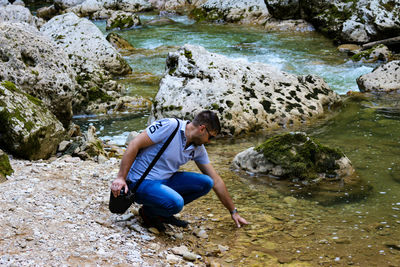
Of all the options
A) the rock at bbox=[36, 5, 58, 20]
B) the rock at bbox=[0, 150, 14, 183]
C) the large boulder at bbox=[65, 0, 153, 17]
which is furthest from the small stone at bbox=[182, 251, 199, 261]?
the rock at bbox=[36, 5, 58, 20]

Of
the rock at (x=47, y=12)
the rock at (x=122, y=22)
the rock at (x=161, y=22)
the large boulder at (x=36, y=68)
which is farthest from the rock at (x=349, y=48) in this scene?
the rock at (x=47, y=12)

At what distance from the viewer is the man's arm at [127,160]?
4.68 m

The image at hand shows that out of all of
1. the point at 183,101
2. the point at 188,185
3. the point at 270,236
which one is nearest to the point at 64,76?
the point at 183,101

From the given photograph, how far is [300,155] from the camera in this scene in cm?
745

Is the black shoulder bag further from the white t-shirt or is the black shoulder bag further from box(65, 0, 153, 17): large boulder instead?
box(65, 0, 153, 17): large boulder

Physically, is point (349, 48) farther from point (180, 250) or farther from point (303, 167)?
point (180, 250)

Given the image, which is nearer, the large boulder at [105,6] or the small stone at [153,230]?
the small stone at [153,230]

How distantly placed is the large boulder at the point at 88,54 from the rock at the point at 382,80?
8.00 metres

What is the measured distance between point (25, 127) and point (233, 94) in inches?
190

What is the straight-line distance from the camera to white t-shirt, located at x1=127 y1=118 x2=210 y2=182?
482 centimetres

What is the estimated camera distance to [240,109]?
10141 mm

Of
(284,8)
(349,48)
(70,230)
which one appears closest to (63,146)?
(70,230)

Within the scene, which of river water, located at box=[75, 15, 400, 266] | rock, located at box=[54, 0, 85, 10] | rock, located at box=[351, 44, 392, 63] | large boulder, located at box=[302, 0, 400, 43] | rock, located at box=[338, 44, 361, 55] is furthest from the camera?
rock, located at box=[54, 0, 85, 10]

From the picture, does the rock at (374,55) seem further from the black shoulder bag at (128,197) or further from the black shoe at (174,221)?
the black shoulder bag at (128,197)
